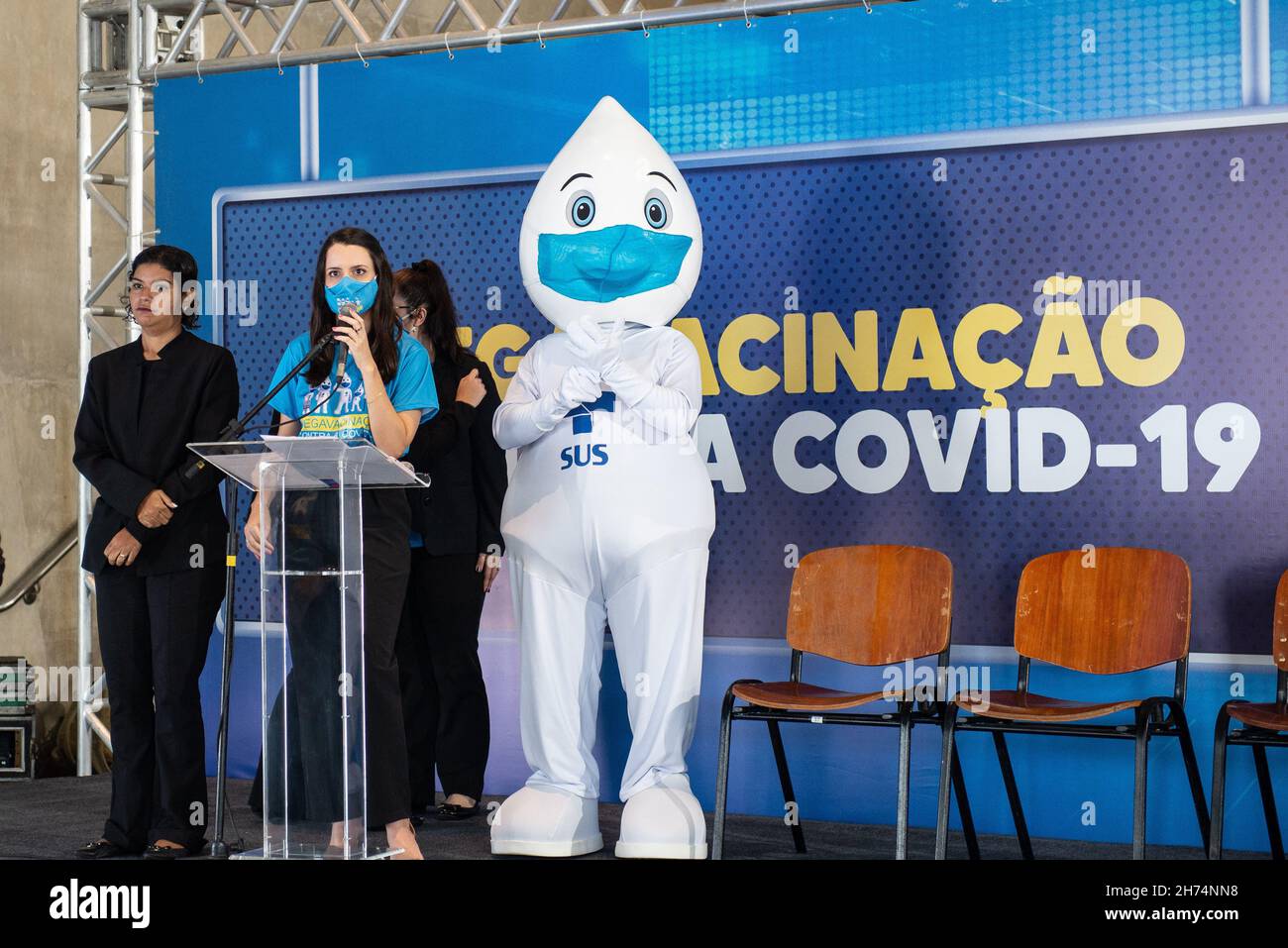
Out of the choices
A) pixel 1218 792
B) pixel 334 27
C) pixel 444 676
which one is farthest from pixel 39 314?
pixel 1218 792

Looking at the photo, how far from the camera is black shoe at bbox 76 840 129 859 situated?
4.08m

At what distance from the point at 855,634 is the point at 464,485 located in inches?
51.1

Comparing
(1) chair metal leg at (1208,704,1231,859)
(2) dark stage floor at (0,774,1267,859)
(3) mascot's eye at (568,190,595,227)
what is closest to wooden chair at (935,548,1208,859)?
(1) chair metal leg at (1208,704,1231,859)

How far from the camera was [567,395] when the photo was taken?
12.7ft

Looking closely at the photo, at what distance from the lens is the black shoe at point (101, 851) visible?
408 centimetres

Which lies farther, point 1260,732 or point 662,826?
point 662,826

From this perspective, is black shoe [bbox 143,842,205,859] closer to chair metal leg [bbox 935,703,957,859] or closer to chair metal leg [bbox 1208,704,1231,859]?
chair metal leg [bbox 935,703,957,859]

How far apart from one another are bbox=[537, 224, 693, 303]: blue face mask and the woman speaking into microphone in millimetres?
515

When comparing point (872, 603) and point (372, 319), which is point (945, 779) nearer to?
point (872, 603)

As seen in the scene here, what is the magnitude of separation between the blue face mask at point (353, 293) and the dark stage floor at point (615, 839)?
1527 millimetres

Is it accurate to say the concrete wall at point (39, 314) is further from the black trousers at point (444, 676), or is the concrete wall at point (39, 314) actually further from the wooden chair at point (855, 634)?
the wooden chair at point (855, 634)
